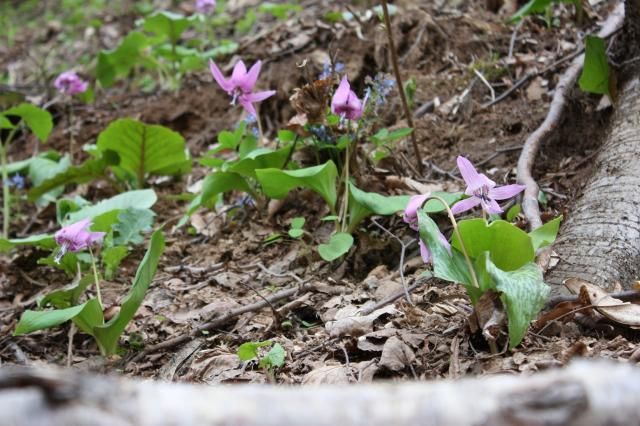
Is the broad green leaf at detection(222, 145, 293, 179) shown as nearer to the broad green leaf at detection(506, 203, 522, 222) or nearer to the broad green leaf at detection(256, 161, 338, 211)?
the broad green leaf at detection(256, 161, 338, 211)

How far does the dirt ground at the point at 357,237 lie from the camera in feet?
6.07

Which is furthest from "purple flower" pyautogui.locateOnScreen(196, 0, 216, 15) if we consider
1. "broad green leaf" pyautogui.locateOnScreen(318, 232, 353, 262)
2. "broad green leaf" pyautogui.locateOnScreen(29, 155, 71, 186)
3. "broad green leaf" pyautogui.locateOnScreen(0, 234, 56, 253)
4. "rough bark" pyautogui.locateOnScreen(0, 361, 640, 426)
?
"rough bark" pyautogui.locateOnScreen(0, 361, 640, 426)

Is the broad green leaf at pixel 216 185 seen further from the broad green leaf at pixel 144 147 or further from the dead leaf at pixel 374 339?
the dead leaf at pixel 374 339

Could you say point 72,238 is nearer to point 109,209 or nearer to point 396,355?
point 109,209

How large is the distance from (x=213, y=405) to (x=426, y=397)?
8.7 inches

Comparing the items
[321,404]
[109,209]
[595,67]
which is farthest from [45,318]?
[595,67]

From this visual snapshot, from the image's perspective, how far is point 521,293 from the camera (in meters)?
1.53

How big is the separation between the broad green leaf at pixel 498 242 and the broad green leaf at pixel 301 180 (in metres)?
0.87

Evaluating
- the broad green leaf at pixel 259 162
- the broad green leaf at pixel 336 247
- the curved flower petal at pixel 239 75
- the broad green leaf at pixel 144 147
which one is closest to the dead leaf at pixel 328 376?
the broad green leaf at pixel 336 247

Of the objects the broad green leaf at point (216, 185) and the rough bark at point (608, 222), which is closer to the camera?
the rough bark at point (608, 222)

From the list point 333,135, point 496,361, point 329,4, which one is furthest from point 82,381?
point 329,4

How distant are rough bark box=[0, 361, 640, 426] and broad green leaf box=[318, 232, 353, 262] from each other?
1728 millimetres

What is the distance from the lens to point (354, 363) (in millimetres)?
1856

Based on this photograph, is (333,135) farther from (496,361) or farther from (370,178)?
(496,361)
